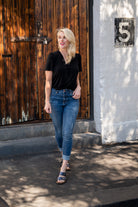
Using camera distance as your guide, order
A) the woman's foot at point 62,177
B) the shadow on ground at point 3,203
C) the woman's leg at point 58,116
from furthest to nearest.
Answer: the woman's leg at point 58,116 → the woman's foot at point 62,177 → the shadow on ground at point 3,203

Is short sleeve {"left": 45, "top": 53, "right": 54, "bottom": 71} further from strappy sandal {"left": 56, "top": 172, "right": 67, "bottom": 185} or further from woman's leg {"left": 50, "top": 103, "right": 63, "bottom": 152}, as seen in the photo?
strappy sandal {"left": 56, "top": 172, "right": 67, "bottom": 185}

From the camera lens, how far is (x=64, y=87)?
15.5 feet

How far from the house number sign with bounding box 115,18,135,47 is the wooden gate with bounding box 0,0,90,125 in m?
0.59

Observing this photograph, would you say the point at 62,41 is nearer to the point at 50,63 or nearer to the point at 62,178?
the point at 50,63

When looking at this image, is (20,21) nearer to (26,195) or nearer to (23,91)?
(23,91)

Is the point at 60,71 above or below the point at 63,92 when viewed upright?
above

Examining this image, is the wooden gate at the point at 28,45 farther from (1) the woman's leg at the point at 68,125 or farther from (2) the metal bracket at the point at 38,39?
(1) the woman's leg at the point at 68,125

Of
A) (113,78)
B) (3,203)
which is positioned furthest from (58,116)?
(113,78)


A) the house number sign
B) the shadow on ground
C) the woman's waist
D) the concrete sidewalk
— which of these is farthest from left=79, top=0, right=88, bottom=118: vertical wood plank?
the shadow on ground

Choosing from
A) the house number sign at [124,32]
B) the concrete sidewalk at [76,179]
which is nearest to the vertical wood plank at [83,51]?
the house number sign at [124,32]

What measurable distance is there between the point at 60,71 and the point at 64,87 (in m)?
0.22

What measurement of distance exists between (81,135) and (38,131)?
2.59ft

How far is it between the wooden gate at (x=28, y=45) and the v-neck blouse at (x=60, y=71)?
193 cm

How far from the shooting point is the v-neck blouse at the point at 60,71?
4.69 meters
